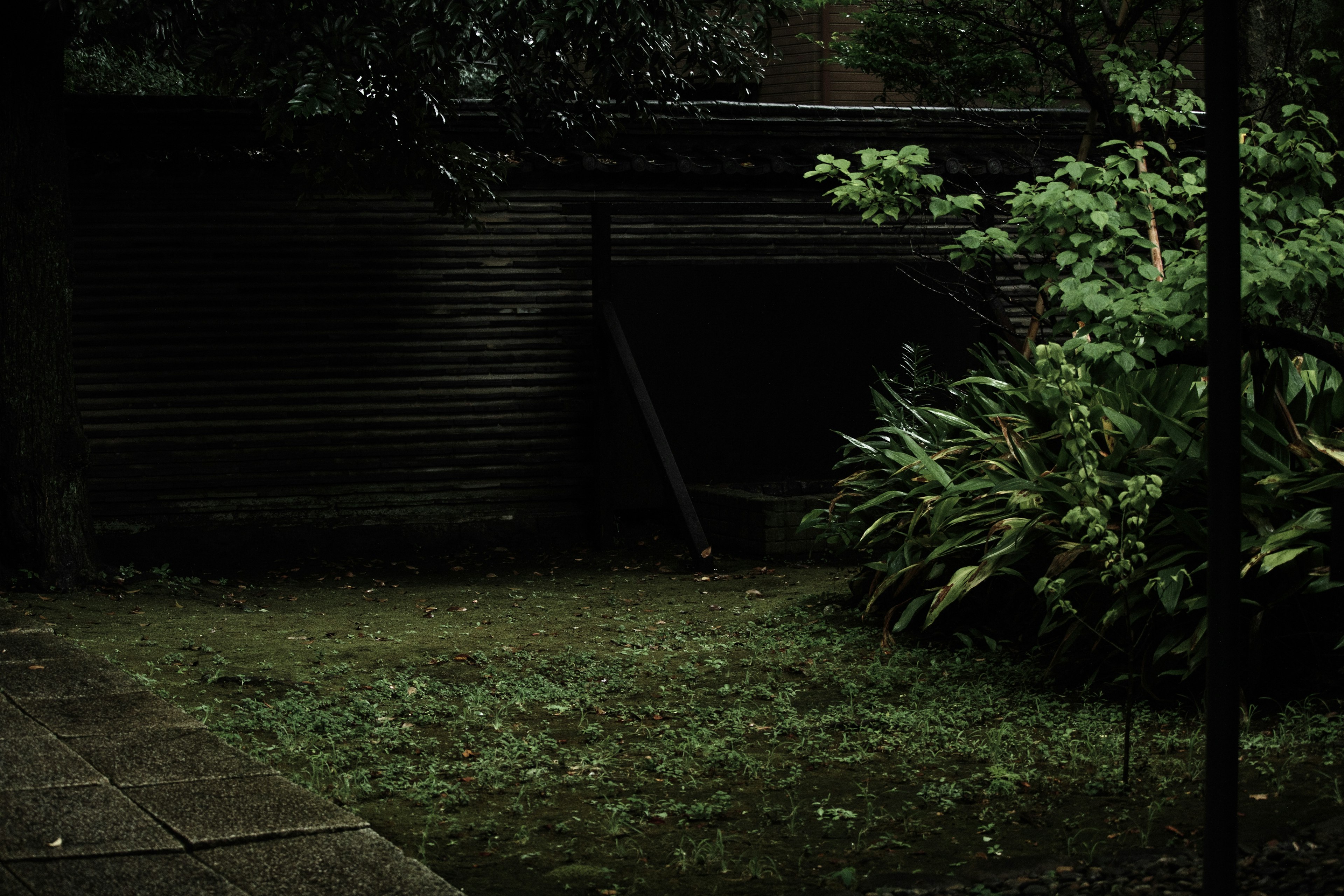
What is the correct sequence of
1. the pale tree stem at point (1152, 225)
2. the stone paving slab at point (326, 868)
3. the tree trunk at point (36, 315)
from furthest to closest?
the tree trunk at point (36, 315) → the pale tree stem at point (1152, 225) → the stone paving slab at point (326, 868)

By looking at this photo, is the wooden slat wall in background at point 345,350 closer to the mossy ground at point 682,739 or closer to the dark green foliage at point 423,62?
the dark green foliage at point 423,62

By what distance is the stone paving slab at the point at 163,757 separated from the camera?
12.7 feet

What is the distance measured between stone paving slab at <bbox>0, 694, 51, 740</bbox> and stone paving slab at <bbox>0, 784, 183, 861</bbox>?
0.65 m

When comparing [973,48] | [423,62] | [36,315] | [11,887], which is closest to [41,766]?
[11,887]

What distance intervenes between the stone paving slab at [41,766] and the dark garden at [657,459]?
24 mm

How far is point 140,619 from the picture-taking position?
7098 mm

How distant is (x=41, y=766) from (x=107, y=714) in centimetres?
65

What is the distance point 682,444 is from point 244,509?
3.23m

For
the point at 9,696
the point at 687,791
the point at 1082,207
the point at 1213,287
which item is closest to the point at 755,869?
the point at 687,791

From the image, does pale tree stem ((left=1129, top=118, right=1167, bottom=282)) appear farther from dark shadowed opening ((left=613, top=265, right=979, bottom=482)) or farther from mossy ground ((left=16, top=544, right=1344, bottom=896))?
dark shadowed opening ((left=613, top=265, right=979, bottom=482))

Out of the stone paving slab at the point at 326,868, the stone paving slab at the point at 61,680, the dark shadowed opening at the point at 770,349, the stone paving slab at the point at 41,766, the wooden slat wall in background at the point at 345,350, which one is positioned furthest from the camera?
the dark shadowed opening at the point at 770,349

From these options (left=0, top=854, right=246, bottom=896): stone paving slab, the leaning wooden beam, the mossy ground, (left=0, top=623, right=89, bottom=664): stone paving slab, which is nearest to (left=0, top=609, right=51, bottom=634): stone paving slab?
(left=0, top=623, right=89, bottom=664): stone paving slab

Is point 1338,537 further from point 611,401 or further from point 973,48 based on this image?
point 973,48

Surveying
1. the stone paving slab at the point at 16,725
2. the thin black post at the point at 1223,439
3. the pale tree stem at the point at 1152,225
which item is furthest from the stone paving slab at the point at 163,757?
the pale tree stem at the point at 1152,225
